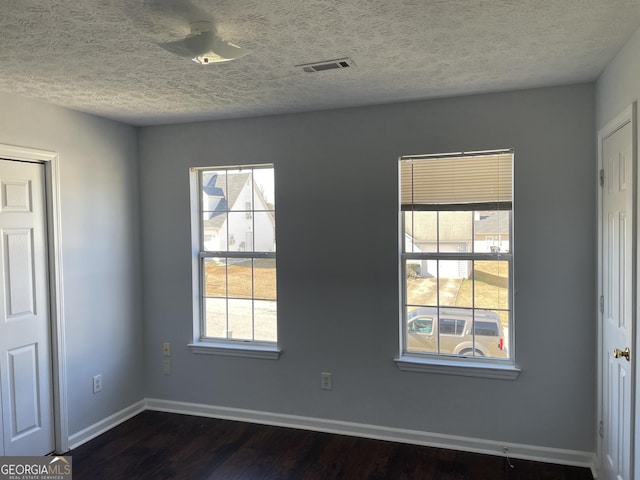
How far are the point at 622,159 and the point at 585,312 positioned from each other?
103 cm

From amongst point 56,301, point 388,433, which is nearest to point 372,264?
point 388,433

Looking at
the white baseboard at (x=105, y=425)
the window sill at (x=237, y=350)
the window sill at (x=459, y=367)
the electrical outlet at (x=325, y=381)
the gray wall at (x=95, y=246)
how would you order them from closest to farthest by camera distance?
the window sill at (x=459, y=367) < the gray wall at (x=95, y=246) < the white baseboard at (x=105, y=425) < the electrical outlet at (x=325, y=381) < the window sill at (x=237, y=350)

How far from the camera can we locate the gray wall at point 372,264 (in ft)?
8.98

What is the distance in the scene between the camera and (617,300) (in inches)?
88.2

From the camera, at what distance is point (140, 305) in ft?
12.3

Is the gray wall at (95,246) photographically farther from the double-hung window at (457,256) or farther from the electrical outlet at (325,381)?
the double-hung window at (457,256)

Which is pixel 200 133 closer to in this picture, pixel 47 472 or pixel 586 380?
pixel 47 472

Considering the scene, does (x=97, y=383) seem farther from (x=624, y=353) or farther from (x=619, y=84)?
(x=619, y=84)

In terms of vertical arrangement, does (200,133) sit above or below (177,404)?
above

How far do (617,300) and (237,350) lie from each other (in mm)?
2587

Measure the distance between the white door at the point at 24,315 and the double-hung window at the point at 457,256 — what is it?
8.12 ft

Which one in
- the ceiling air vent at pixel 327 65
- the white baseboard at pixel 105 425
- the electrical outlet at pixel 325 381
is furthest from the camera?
the electrical outlet at pixel 325 381

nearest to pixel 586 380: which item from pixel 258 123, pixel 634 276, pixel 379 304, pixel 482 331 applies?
pixel 482 331

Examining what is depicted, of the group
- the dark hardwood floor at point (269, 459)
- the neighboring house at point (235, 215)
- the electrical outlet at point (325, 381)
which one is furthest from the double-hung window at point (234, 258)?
the dark hardwood floor at point (269, 459)
